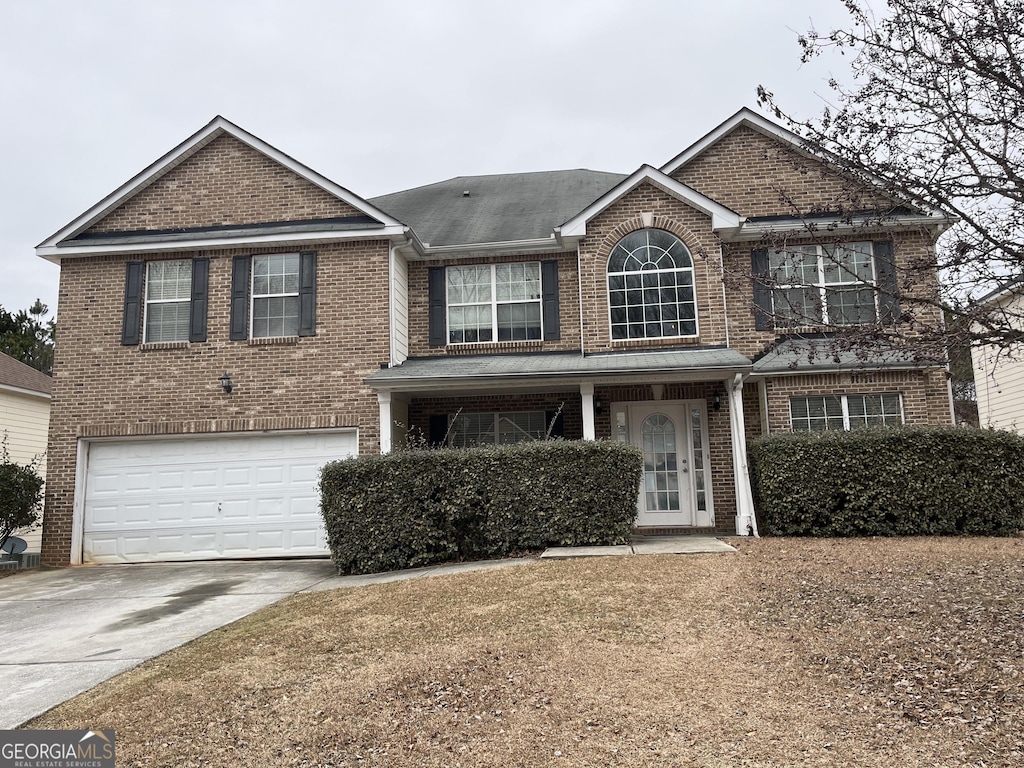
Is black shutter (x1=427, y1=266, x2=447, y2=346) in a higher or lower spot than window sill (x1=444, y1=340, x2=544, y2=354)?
higher

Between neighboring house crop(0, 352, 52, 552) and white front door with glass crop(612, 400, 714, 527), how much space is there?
46.7 ft

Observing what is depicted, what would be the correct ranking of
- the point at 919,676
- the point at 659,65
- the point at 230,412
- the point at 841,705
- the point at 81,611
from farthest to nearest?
1. the point at 659,65
2. the point at 230,412
3. the point at 81,611
4. the point at 919,676
5. the point at 841,705

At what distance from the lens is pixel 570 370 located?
11188 mm

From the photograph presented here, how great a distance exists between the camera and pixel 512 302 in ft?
44.1

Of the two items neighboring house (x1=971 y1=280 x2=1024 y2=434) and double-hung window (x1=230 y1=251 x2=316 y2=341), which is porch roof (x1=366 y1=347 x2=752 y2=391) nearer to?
double-hung window (x1=230 y1=251 x2=316 y2=341)

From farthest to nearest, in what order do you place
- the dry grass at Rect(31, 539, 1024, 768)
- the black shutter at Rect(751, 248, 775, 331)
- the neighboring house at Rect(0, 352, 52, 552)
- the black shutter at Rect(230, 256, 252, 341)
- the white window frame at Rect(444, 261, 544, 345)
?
the neighboring house at Rect(0, 352, 52, 552)
the white window frame at Rect(444, 261, 544, 345)
the black shutter at Rect(230, 256, 252, 341)
the black shutter at Rect(751, 248, 775, 331)
the dry grass at Rect(31, 539, 1024, 768)

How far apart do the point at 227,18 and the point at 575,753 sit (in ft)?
45.2

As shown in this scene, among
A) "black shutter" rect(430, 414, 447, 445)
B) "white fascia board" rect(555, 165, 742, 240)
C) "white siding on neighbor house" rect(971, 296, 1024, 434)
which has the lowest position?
"black shutter" rect(430, 414, 447, 445)

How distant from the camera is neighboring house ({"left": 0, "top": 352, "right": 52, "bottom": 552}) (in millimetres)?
17609

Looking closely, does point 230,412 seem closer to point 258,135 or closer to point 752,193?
point 258,135

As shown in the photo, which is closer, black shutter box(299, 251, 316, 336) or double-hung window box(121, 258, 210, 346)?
black shutter box(299, 251, 316, 336)

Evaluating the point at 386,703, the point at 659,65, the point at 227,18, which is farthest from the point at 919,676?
the point at 227,18

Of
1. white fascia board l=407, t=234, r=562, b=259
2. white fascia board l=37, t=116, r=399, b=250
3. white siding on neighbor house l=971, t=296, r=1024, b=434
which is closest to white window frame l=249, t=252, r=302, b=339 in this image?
white fascia board l=37, t=116, r=399, b=250

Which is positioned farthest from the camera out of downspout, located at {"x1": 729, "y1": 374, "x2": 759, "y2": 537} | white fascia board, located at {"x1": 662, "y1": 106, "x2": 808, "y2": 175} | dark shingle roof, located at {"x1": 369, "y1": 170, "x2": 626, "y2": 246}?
dark shingle roof, located at {"x1": 369, "y1": 170, "x2": 626, "y2": 246}
